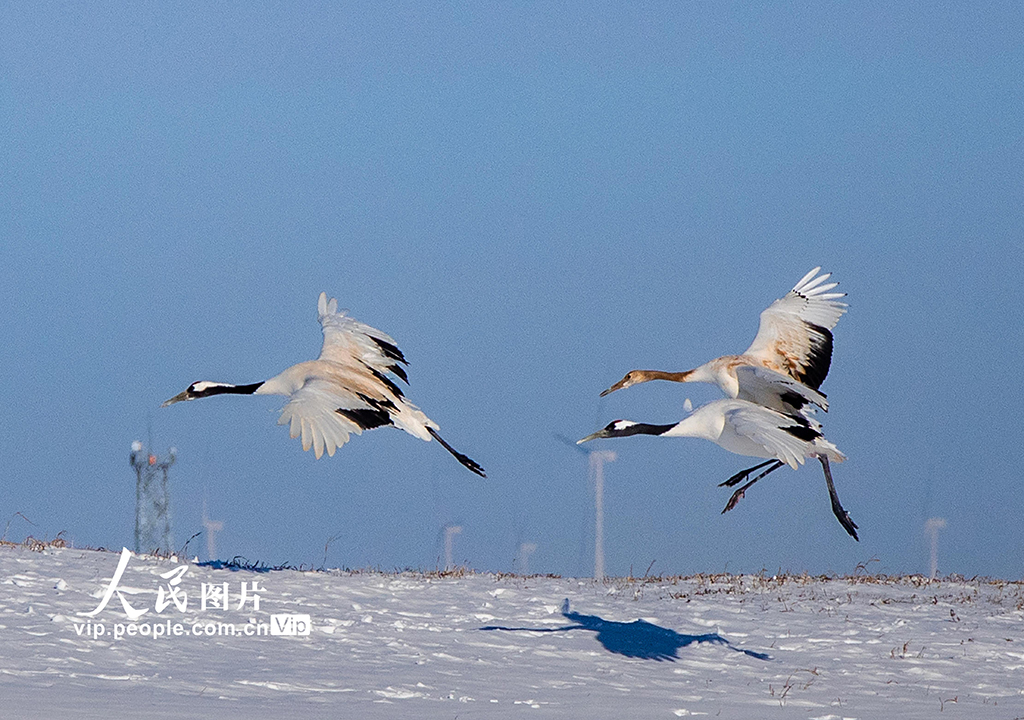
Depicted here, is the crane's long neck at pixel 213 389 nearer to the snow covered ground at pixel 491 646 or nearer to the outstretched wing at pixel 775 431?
the snow covered ground at pixel 491 646

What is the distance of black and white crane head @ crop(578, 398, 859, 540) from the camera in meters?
12.0

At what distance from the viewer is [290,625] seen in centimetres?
1287

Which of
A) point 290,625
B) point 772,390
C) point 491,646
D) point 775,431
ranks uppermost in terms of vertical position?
point 772,390

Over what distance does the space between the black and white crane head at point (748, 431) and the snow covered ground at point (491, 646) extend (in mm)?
1734

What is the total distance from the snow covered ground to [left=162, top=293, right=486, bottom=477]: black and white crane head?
1.74 m

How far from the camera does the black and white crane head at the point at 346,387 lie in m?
13.3

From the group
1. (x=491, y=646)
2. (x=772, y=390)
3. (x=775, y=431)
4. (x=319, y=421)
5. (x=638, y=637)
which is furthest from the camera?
(x=772, y=390)

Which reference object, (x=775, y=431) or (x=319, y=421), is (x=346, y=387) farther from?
(x=775, y=431)

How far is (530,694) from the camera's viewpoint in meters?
10.4

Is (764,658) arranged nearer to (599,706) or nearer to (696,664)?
(696,664)

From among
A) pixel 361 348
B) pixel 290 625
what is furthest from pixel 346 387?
pixel 290 625

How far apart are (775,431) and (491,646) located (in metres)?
2.97

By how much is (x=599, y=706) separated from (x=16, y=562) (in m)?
7.47

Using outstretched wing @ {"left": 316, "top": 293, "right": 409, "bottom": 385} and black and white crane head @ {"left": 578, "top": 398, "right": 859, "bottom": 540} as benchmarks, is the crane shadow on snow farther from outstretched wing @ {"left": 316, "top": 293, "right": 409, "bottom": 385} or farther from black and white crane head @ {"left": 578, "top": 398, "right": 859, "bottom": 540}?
outstretched wing @ {"left": 316, "top": 293, "right": 409, "bottom": 385}
